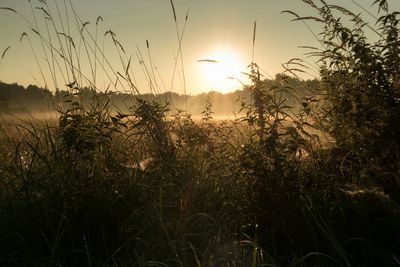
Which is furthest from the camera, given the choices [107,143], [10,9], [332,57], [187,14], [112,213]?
[187,14]

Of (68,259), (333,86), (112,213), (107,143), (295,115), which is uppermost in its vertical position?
(333,86)

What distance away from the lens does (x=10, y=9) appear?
14.6 ft

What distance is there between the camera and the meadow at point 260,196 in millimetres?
2682

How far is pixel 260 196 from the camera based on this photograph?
119 inches

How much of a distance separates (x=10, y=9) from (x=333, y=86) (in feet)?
9.71

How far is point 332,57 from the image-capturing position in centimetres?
315

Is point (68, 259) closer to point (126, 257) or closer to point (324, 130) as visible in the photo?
point (126, 257)

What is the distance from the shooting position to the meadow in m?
2.68

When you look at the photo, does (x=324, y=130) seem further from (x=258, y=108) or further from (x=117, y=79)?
(x=117, y=79)

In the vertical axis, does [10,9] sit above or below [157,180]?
above

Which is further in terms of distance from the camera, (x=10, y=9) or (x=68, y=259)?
(x=10, y=9)

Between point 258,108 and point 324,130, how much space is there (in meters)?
0.50

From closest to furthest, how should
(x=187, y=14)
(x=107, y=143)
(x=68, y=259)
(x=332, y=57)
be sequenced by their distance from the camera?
(x=68, y=259)
(x=332, y=57)
(x=107, y=143)
(x=187, y=14)

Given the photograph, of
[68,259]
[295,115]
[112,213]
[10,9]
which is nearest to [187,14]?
[10,9]
